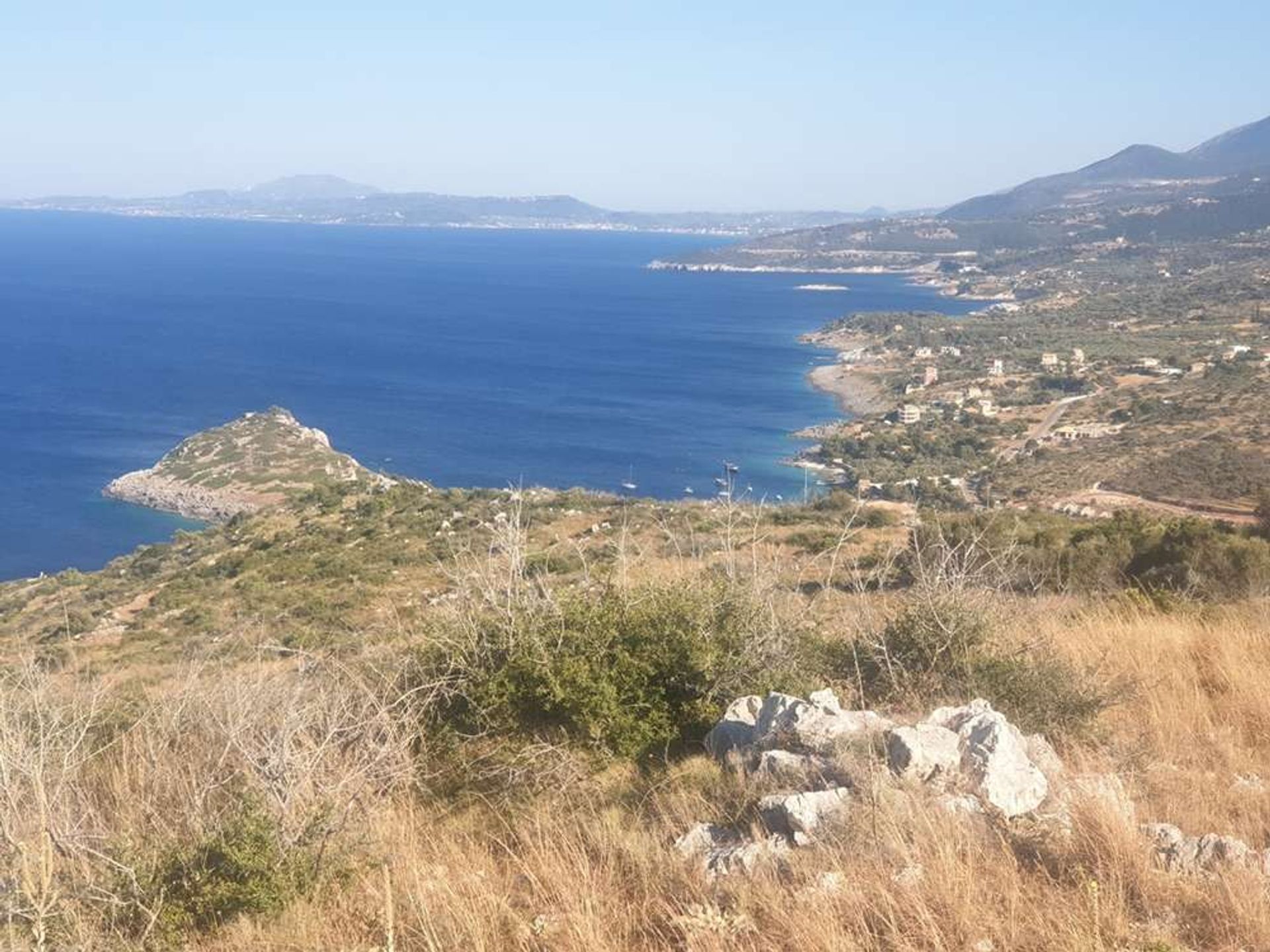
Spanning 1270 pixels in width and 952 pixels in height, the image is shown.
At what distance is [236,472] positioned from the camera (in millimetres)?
55844

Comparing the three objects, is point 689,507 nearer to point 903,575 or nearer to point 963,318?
point 903,575

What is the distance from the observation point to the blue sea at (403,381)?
195ft

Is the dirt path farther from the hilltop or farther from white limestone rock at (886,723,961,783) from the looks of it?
white limestone rock at (886,723,961,783)

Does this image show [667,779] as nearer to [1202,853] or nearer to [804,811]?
[804,811]

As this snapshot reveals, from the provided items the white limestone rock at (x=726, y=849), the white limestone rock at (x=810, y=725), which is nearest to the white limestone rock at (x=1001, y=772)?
the white limestone rock at (x=810, y=725)

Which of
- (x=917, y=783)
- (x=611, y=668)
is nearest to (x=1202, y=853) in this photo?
(x=917, y=783)

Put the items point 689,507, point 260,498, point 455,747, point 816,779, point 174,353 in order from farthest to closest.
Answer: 1. point 174,353
2. point 260,498
3. point 689,507
4. point 455,747
5. point 816,779

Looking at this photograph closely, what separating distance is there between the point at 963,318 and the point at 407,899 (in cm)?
12041

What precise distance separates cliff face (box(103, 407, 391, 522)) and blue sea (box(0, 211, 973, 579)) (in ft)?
5.18

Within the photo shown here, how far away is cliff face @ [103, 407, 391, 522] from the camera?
5234cm

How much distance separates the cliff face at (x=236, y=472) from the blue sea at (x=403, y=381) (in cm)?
158

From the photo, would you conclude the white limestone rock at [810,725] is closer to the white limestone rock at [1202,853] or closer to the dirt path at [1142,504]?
the white limestone rock at [1202,853]

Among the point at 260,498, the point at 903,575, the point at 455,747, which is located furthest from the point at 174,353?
the point at 455,747

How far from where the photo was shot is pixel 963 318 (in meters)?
116
